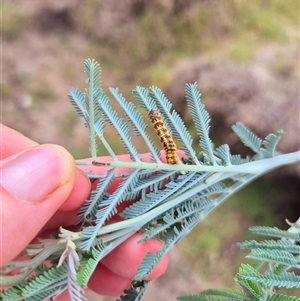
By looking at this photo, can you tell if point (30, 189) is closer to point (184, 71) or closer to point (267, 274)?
point (267, 274)

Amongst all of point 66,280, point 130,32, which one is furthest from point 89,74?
point 130,32

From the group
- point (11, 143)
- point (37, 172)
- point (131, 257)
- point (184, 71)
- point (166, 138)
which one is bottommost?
point (131, 257)

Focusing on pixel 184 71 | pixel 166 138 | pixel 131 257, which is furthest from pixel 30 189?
pixel 184 71

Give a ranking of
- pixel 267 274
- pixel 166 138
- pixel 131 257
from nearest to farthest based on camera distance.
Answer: pixel 267 274 → pixel 166 138 → pixel 131 257

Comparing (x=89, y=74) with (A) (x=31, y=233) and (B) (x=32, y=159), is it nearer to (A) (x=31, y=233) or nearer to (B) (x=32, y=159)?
(B) (x=32, y=159)

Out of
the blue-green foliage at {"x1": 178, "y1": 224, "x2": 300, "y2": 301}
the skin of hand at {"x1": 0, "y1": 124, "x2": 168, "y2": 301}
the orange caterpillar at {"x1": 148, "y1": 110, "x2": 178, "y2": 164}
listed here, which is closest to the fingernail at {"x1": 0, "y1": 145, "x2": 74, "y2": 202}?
the skin of hand at {"x1": 0, "y1": 124, "x2": 168, "y2": 301}

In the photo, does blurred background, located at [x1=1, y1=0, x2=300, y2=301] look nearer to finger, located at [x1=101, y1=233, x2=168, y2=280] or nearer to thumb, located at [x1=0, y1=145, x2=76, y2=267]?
finger, located at [x1=101, y1=233, x2=168, y2=280]
